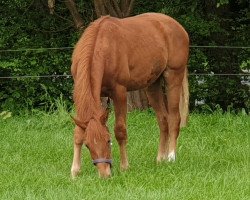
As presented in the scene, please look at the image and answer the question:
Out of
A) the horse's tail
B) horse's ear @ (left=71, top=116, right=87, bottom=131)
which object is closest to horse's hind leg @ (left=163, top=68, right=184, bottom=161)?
the horse's tail

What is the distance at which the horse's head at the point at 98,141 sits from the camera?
636 centimetres

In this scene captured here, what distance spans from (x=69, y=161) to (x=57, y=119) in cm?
318

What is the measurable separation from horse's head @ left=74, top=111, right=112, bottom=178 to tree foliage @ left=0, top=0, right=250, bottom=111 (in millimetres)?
7563

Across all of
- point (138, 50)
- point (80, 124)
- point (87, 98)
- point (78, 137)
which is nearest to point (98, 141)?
point (80, 124)

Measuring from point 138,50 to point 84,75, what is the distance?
1.05m

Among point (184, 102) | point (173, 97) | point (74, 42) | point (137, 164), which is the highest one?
point (173, 97)

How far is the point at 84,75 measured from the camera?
6.71 metres

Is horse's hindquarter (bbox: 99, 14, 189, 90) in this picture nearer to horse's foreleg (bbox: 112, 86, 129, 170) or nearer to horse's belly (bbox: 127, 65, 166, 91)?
horse's belly (bbox: 127, 65, 166, 91)

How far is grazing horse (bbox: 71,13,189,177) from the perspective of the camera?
6469 mm

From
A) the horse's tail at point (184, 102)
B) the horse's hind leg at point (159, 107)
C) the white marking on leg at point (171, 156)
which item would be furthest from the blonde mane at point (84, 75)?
the horse's tail at point (184, 102)

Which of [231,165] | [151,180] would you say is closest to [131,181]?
[151,180]

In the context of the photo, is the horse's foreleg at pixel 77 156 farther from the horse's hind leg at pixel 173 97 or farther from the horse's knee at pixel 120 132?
the horse's hind leg at pixel 173 97

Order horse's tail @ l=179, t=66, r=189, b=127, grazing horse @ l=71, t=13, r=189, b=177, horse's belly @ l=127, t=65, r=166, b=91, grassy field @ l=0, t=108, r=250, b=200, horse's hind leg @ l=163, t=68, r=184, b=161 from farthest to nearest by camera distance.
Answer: horse's tail @ l=179, t=66, r=189, b=127, horse's hind leg @ l=163, t=68, r=184, b=161, horse's belly @ l=127, t=65, r=166, b=91, grazing horse @ l=71, t=13, r=189, b=177, grassy field @ l=0, t=108, r=250, b=200

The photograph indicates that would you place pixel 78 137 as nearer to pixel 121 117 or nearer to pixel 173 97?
pixel 121 117
